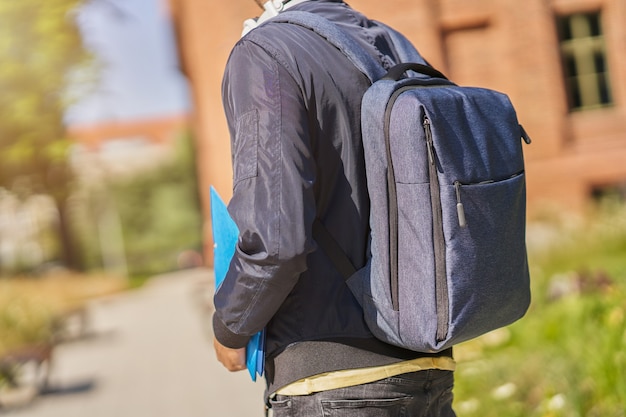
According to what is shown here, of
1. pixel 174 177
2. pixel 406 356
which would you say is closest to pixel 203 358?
pixel 406 356

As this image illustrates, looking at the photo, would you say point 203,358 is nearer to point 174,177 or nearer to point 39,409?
point 39,409

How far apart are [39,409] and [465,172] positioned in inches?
317

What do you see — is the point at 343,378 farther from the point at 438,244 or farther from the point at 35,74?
the point at 35,74

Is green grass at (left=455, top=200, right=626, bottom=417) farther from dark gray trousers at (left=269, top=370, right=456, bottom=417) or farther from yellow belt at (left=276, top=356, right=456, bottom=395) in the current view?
yellow belt at (left=276, top=356, right=456, bottom=395)

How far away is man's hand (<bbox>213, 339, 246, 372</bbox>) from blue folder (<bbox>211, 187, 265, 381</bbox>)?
0.02 m

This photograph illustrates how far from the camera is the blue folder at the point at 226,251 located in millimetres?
2115

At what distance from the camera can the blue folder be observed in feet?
6.94

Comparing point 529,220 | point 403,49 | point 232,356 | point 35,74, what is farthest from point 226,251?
point 35,74

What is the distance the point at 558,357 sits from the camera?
17.7ft

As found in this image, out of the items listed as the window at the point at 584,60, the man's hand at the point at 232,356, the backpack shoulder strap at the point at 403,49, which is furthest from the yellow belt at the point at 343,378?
the window at the point at 584,60

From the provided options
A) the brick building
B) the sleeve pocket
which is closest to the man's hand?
the sleeve pocket

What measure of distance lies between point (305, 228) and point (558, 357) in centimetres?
389

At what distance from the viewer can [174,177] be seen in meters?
65.0

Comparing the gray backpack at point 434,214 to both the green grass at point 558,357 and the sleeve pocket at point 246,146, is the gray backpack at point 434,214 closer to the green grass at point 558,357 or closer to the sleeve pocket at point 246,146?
the sleeve pocket at point 246,146
